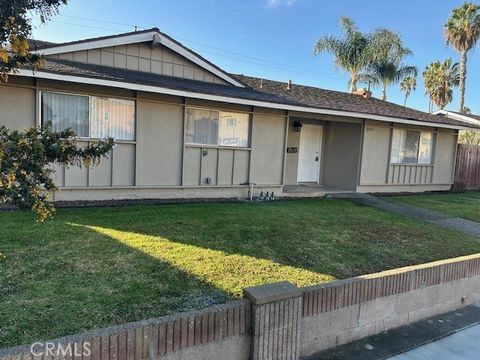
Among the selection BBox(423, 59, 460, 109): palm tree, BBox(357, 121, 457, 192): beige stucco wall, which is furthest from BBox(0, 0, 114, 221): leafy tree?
BBox(423, 59, 460, 109): palm tree

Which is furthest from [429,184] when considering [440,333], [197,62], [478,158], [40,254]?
[40,254]

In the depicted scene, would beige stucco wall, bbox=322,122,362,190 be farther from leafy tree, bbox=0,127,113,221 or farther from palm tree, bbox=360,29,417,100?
leafy tree, bbox=0,127,113,221

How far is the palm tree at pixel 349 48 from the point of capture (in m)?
21.3

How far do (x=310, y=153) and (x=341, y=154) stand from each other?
3.87ft

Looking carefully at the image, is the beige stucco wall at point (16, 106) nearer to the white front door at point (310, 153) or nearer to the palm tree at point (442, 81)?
the white front door at point (310, 153)

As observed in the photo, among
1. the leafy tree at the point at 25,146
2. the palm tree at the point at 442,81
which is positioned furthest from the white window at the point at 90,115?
the palm tree at the point at 442,81

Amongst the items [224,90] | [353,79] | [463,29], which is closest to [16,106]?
[224,90]

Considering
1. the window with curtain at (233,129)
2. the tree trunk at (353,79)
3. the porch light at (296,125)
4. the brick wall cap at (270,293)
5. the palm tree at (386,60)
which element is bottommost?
the brick wall cap at (270,293)

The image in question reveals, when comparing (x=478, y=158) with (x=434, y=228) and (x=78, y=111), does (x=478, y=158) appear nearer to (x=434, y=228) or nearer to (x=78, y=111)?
(x=434, y=228)

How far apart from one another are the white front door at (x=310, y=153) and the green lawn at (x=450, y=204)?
3029mm

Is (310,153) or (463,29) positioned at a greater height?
(463,29)

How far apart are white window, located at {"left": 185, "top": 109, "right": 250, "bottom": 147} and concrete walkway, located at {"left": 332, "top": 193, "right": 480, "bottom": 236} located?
3672mm

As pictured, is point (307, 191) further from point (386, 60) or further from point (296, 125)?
point (386, 60)

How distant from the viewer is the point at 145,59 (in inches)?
408
